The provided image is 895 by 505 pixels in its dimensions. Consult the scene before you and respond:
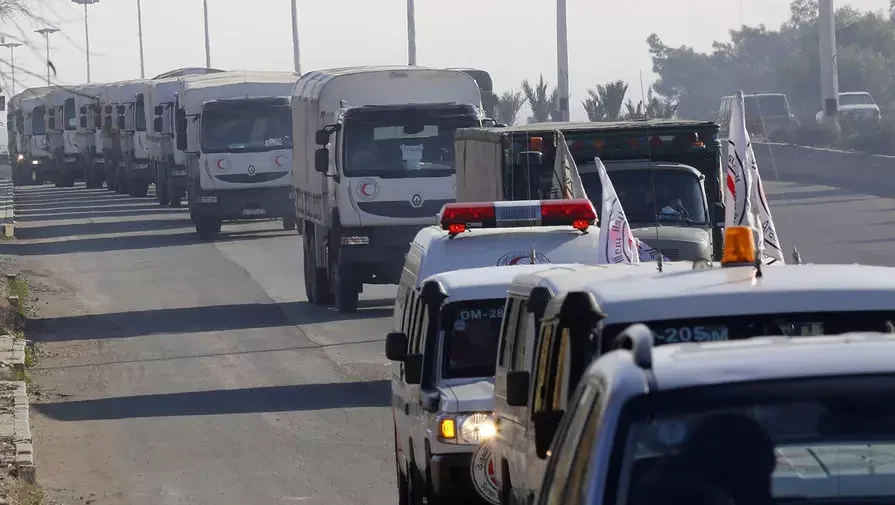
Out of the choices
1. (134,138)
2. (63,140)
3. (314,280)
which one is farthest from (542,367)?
(63,140)

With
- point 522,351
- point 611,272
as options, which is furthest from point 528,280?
point 611,272

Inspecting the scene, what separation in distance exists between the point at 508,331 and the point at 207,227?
28.3m

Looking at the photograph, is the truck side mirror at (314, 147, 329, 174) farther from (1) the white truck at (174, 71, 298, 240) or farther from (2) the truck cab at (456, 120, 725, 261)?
(1) the white truck at (174, 71, 298, 240)

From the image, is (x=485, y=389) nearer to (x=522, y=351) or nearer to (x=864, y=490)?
(x=522, y=351)

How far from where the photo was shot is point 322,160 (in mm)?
21266

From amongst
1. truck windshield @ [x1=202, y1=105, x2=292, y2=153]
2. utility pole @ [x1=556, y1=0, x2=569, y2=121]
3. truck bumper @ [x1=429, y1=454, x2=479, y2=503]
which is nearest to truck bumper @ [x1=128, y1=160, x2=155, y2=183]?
utility pole @ [x1=556, y1=0, x2=569, y2=121]

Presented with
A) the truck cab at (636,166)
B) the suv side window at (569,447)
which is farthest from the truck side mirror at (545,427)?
the truck cab at (636,166)

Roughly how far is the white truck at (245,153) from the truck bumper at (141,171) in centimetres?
2110

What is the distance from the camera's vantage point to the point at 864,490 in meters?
3.33

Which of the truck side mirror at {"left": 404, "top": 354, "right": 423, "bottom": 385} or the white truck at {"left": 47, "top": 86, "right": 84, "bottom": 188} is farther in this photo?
the white truck at {"left": 47, "top": 86, "right": 84, "bottom": 188}

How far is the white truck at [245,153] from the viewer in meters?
33.0

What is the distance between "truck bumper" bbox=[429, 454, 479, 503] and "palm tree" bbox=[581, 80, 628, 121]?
28315mm

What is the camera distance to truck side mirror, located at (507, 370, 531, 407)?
5795 millimetres

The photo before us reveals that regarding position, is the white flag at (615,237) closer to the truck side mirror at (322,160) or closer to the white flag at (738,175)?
the white flag at (738,175)
